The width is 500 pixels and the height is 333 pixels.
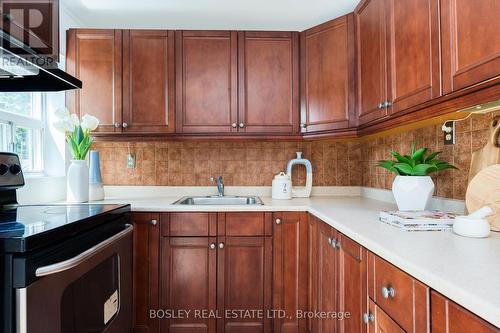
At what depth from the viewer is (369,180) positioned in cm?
223

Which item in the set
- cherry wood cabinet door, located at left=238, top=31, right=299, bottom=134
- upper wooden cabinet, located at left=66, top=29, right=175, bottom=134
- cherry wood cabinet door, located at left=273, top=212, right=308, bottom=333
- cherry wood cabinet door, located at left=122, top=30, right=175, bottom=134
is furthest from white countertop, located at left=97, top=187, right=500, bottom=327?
upper wooden cabinet, located at left=66, top=29, right=175, bottom=134

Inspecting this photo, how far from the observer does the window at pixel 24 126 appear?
173cm

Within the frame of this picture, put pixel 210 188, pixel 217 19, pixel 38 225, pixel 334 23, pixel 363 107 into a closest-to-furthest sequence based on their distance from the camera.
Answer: pixel 38 225 → pixel 363 107 → pixel 334 23 → pixel 217 19 → pixel 210 188

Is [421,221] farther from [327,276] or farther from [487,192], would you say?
[327,276]

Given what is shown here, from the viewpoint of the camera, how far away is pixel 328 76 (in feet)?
6.43

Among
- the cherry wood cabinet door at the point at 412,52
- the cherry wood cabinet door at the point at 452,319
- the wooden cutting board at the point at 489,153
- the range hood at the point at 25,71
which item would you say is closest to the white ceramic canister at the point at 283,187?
the cherry wood cabinet door at the point at 412,52

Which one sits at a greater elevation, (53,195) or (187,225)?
(53,195)

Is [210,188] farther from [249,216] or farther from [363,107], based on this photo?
[363,107]

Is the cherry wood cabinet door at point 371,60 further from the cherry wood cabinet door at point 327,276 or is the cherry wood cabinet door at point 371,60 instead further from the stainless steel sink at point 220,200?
the stainless steel sink at point 220,200

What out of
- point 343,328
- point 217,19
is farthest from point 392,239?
point 217,19

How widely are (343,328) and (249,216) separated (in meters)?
0.80

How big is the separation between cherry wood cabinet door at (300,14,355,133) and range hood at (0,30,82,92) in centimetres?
142

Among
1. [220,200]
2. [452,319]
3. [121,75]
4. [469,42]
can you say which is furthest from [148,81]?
[452,319]
